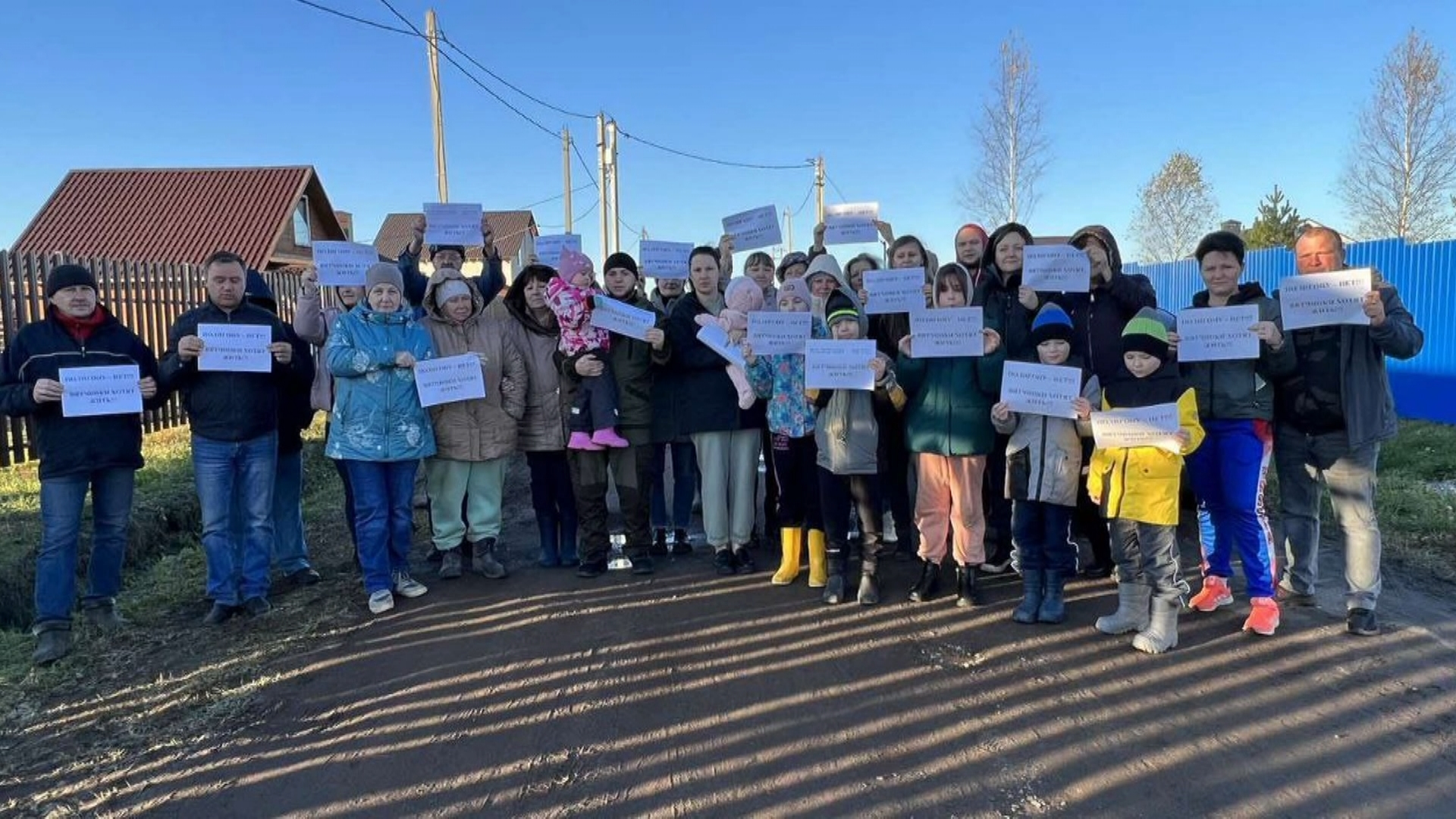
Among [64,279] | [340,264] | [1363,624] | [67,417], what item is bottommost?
[1363,624]

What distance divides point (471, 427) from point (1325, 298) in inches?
191

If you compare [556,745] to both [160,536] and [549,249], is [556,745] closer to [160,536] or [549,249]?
[549,249]

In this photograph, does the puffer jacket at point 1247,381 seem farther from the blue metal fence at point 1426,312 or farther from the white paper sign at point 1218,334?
the blue metal fence at point 1426,312

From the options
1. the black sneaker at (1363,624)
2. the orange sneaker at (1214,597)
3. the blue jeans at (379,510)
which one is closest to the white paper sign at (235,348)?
the blue jeans at (379,510)

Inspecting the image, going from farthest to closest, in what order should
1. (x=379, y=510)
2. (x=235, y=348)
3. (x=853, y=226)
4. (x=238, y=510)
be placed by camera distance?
(x=853, y=226) < (x=238, y=510) < (x=379, y=510) < (x=235, y=348)

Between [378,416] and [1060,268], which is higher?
[1060,268]

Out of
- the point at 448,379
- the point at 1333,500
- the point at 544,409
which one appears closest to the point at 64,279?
the point at 448,379

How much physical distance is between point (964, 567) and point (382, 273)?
386 centimetres

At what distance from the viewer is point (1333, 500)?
4508 millimetres

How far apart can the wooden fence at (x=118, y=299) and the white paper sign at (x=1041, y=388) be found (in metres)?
8.41

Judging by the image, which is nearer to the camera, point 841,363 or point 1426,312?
point 841,363

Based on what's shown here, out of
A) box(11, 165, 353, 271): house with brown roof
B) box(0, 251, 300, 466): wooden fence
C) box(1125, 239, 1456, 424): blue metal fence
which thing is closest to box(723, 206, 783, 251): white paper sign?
box(0, 251, 300, 466): wooden fence

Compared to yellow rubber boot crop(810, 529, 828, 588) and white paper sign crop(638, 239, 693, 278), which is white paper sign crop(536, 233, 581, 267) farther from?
yellow rubber boot crop(810, 529, 828, 588)

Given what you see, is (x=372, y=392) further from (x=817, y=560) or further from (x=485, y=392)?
(x=817, y=560)
